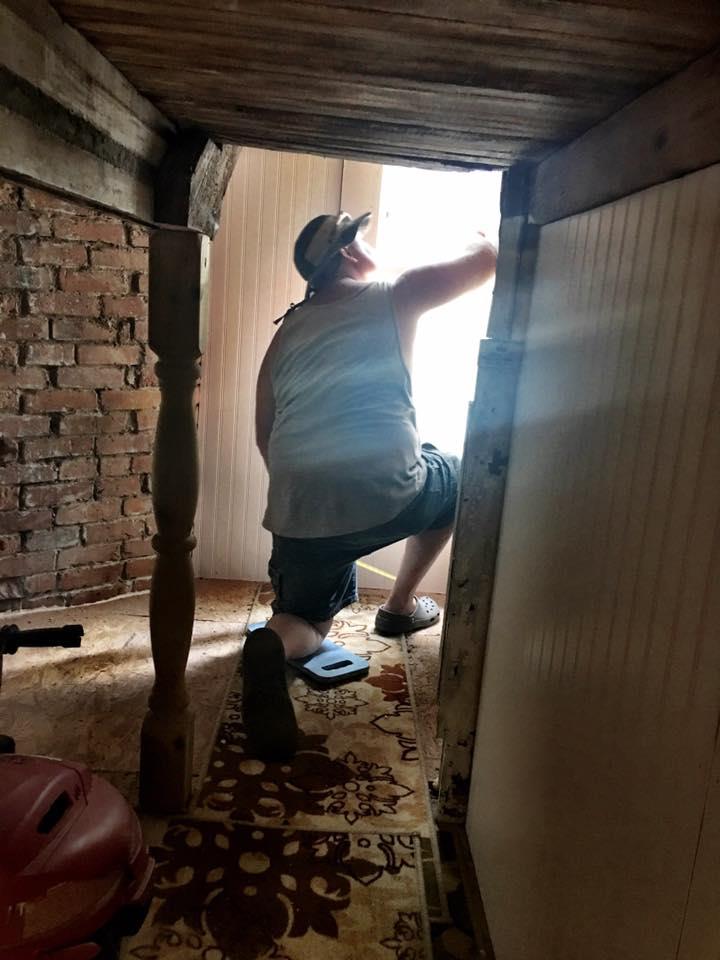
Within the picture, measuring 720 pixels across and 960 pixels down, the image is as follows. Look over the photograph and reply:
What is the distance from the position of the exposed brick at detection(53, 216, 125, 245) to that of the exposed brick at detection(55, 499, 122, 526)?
87cm

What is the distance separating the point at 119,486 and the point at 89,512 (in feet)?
0.44

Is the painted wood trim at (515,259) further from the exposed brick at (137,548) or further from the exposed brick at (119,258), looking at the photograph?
the exposed brick at (137,548)

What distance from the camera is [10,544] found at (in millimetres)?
2445

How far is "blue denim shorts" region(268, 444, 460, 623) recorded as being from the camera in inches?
87.4

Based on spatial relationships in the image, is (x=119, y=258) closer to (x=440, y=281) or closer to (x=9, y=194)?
(x=9, y=194)

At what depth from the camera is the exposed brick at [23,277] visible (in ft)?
7.42

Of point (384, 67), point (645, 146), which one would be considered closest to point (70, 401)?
point (384, 67)

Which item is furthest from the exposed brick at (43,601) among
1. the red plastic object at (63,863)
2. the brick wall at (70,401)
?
the red plastic object at (63,863)

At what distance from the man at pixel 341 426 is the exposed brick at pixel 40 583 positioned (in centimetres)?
82

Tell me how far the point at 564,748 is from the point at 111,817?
726 millimetres

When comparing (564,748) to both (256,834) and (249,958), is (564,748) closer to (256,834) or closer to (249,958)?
(249,958)

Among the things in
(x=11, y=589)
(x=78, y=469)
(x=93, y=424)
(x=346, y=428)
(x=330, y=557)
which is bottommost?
(x=11, y=589)

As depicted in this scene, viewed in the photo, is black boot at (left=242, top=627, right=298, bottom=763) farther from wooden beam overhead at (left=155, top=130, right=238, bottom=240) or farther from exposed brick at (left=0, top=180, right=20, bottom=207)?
exposed brick at (left=0, top=180, right=20, bottom=207)

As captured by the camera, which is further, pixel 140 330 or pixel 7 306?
pixel 140 330
